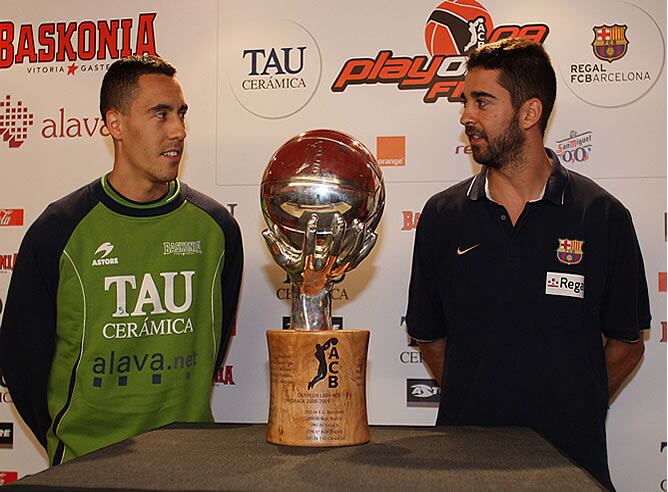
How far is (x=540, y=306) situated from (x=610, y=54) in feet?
3.63

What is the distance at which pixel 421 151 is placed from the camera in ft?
9.97

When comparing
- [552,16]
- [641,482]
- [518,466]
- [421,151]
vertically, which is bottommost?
[641,482]

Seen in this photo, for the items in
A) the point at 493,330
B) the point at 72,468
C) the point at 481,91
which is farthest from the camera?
the point at 481,91

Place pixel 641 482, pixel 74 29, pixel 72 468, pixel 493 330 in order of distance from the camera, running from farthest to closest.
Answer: pixel 74 29, pixel 641 482, pixel 493 330, pixel 72 468

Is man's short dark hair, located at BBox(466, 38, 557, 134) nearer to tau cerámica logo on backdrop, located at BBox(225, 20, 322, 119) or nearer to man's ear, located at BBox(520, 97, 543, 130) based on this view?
man's ear, located at BBox(520, 97, 543, 130)

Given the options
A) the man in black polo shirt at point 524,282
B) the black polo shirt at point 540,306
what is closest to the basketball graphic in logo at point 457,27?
the man in black polo shirt at point 524,282

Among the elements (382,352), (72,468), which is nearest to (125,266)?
(382,352)

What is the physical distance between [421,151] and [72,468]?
221cm

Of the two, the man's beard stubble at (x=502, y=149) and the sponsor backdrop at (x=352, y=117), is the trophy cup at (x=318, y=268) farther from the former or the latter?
the sponsor backdrop at (x=352, y=117)

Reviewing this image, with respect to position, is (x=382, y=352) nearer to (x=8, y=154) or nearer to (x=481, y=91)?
(x=481, y=91)

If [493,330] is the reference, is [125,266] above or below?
above

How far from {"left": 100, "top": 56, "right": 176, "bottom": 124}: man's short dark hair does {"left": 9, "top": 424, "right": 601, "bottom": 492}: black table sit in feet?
5.28

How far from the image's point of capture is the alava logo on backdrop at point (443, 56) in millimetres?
3029

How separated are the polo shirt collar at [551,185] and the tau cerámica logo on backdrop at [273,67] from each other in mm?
812
